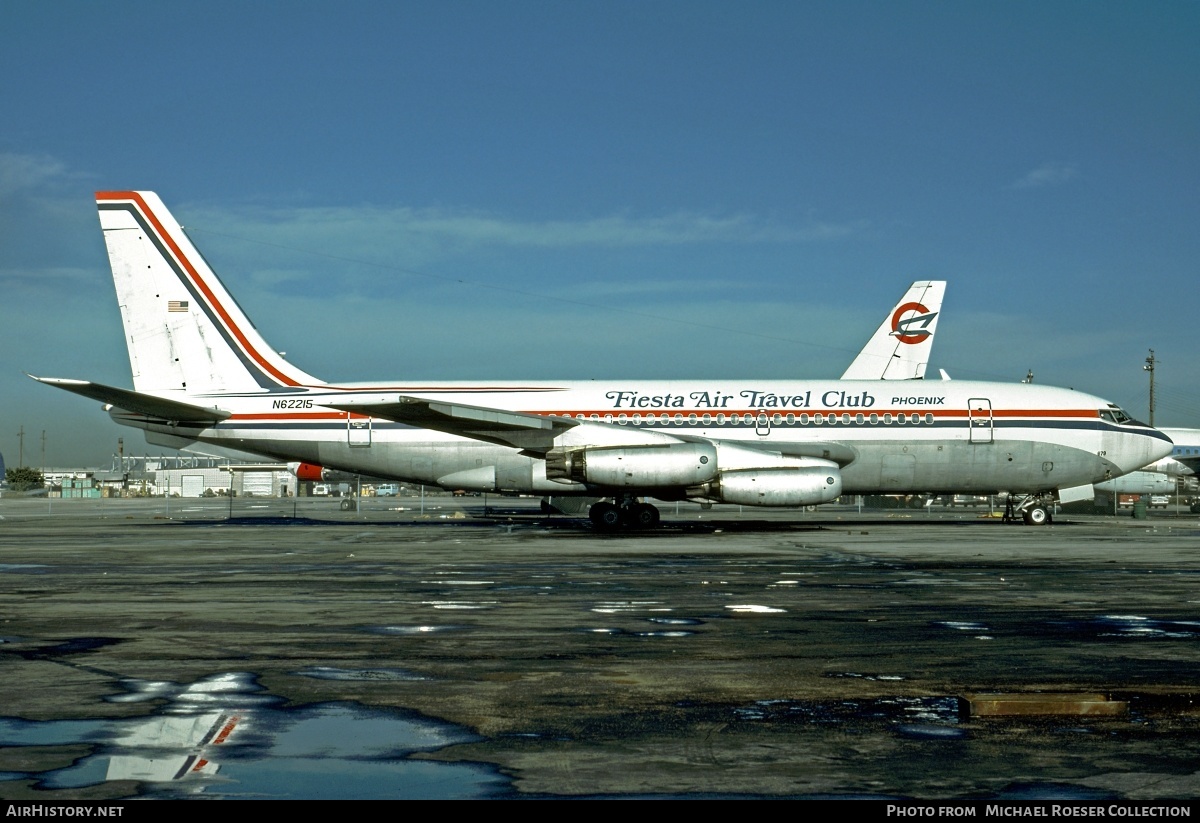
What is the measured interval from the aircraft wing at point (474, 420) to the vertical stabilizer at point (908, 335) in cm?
2460

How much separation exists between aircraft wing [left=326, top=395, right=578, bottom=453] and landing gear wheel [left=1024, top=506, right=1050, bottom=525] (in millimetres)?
15561

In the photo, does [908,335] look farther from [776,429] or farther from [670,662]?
[670,662]

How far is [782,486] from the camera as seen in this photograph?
30344 mm

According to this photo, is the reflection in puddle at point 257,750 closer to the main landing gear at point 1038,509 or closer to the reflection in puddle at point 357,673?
the reflection in puddle at point 357,673

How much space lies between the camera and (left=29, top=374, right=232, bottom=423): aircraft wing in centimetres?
2956

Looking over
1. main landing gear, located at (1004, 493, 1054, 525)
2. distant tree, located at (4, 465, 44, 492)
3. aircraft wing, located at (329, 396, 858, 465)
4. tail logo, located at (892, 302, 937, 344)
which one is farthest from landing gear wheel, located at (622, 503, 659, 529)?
distant tree, located at (4, 465, 44, 492)

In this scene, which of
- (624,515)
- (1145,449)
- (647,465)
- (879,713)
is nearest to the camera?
(879,713)

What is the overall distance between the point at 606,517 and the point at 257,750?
27113 mm

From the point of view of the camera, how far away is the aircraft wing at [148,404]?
2956cm

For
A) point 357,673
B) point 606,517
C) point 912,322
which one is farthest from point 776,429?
point 357,673

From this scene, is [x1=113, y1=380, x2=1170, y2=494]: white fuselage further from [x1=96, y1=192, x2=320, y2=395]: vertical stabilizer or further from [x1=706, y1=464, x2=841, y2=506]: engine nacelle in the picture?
[x1=706, y1=464, x2=841, y2=506]: engine nacelle

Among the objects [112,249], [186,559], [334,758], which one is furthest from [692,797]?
[112,249]
